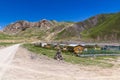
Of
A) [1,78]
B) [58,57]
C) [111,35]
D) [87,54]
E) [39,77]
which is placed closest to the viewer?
[1,78]

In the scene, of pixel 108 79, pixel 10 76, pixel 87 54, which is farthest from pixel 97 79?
pixel 87 54

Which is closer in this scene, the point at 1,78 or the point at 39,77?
the point at 1,78

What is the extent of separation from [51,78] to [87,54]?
32.2 m

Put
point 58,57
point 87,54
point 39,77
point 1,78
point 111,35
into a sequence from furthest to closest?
1. point 111,35
2. point 87,54
3. point 58,57
4. point 39,77
5. point 1,78

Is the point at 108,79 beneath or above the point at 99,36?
beneath

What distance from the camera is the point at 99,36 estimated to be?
19975 cm

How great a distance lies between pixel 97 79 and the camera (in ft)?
57.8

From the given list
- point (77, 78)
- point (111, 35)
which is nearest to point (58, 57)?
point (77, 78)

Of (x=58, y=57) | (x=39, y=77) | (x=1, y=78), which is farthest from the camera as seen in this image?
(x=58, y=57)

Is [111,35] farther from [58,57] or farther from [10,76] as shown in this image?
[10,76]

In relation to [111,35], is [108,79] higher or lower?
lower

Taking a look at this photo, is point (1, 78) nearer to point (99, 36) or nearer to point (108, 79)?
point (108, 79)

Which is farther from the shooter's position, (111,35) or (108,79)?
(111,35)

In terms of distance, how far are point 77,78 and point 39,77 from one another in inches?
118
